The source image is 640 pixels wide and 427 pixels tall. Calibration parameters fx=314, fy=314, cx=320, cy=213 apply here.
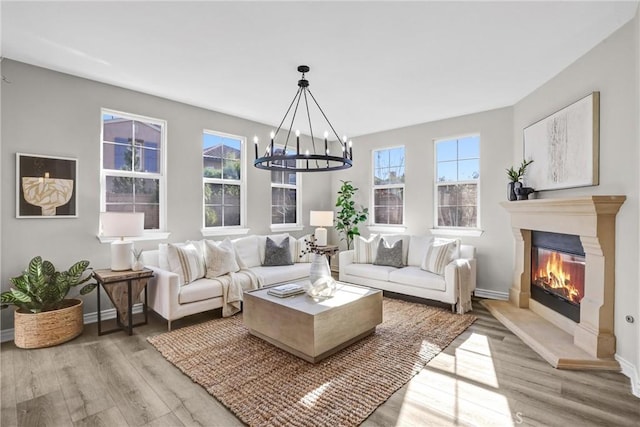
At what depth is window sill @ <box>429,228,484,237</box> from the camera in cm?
466

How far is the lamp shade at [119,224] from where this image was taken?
10.5 feet

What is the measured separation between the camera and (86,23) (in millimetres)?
2467

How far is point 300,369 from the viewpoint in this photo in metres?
2.51

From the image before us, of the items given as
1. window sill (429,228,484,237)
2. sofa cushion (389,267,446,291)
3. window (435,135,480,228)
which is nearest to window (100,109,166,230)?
sofa cushion (389,267,446,291)

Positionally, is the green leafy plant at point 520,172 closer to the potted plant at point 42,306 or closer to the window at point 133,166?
the window at point 133,166

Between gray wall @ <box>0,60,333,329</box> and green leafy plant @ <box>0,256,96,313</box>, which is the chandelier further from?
green leafy plant @ <box>0,256,96,313</box>

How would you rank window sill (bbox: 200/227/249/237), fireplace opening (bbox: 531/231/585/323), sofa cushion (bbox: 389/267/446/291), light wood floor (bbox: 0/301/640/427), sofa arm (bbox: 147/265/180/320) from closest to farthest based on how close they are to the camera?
1. light wood floor (bbox: 0/301/640/427)
2. fireplace opening (bbox: 531/231/585/323)
3. sofa arm (bbox: 147/265/180/320)
4. sofa cushion (bbox: 389/267/446/291)
5. window sill (bbox: 200/227/249/237)

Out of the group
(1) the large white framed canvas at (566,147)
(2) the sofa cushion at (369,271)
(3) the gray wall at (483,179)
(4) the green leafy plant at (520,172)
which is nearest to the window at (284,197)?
(2) the sofa cushion at (369,271)

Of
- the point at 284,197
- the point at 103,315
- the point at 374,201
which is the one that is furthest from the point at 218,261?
the point at 374,201

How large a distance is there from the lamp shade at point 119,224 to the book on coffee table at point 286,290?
5.12 feet

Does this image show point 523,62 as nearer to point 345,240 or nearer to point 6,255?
point 345,240

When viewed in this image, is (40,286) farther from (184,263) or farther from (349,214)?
(349,214)

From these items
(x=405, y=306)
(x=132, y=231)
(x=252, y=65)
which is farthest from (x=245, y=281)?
(x=252, y=65)

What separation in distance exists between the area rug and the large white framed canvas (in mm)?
1825
